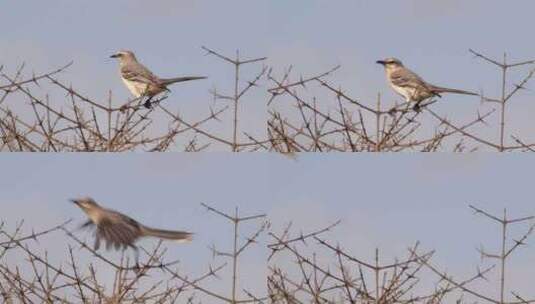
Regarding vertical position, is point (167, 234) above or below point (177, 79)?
below

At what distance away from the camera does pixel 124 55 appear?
6.54 metres

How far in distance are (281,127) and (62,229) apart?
4.38 ft

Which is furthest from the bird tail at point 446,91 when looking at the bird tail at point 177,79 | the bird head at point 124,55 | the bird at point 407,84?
the bird head at point 124,55

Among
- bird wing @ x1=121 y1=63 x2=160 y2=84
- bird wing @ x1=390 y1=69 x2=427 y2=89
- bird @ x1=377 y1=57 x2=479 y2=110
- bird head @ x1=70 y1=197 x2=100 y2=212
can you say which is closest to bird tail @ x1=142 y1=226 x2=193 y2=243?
bird head @ x1=70 y1=197 x2=100 y2=212

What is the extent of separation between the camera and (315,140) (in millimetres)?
5742

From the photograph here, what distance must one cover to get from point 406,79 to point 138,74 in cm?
166

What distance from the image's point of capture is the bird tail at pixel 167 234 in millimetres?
5762

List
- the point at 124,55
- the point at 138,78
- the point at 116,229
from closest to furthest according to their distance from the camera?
the point at 116,229 → the point at 124,55 → the point at 138,78

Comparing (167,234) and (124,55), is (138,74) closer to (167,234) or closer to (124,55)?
(124,55)

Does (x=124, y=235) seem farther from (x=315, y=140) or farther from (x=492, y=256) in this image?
(x=492, y=256)

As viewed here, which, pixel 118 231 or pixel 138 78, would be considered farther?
pixel 138 78

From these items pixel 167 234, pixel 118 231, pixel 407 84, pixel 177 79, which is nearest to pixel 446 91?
pixel 407 84

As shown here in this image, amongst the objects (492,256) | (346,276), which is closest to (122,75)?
(346,276)

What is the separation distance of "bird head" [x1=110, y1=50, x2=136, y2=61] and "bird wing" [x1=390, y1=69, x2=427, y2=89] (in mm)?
1577
